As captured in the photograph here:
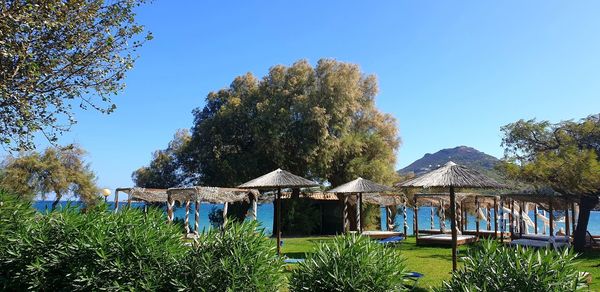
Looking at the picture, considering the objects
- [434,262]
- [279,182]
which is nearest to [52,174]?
[279,182]

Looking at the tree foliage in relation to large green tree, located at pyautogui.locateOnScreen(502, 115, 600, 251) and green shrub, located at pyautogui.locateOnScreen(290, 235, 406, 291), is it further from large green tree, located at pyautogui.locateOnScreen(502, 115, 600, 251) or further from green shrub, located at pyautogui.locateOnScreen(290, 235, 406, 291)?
green shrub, located at pyautogui.locateOnScreen(290, 235, 406, 291)

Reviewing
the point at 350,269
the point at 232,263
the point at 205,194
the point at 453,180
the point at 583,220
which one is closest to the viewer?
the point at 350,269

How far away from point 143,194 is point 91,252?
50.4 ft

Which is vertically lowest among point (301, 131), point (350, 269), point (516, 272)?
point (350, 269)

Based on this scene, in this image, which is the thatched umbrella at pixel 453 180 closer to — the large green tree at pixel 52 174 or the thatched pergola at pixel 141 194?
the thatched pergola at pixel 141 194

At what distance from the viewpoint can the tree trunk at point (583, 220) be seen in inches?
645

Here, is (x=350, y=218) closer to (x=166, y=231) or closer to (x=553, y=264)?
(x=166, y=231)

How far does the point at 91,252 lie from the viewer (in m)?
6.71

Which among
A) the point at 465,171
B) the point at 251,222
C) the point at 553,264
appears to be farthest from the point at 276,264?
the point at 465,171

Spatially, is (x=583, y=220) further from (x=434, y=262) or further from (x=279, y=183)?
(x=279, y=183)

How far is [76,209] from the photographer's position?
7812mm

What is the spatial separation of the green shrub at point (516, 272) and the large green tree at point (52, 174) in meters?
24.3

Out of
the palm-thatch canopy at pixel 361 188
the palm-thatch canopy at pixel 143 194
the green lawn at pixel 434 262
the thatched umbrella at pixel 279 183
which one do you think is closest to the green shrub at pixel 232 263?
the green lawn at pixel 434 262

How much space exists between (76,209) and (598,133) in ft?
52.7
